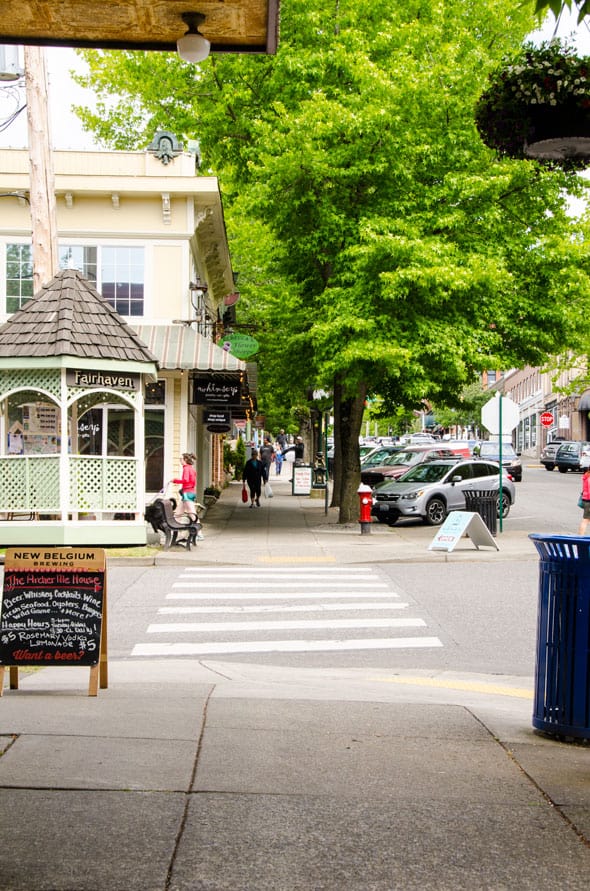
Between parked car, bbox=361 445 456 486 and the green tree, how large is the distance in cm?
708

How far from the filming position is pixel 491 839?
4.23 m

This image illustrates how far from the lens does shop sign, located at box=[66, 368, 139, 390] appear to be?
14416 mm

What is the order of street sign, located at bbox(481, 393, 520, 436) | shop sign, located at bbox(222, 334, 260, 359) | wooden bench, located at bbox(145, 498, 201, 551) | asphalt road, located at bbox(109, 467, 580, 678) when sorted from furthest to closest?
shop sign, located at bbox(222, 334, 260, 359) < street sign, located at bbox(481, 393, 520, 436) < wooden bench, located at bbox(145, 498, 201, 551) < asphalt road, located at bbox(109, 467, 580, 678)

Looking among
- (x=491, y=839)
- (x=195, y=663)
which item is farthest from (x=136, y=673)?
(x=491, y=839)

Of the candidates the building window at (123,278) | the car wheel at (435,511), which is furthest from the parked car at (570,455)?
the building window at (123,278)

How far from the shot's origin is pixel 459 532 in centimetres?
1886

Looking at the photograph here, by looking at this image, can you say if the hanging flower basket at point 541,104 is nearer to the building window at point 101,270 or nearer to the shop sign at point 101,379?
the shop sign at point 101,379

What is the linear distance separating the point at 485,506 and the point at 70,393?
11.5 meters

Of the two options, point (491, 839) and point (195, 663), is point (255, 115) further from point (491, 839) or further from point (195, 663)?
point (491, 839)

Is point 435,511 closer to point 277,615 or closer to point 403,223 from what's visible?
point 403,223

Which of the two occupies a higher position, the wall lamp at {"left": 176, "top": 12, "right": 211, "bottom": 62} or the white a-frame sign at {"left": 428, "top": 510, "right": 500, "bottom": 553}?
the wall lamp at {"left": 176, "top": 12, "right": 211, "bottom": 62}

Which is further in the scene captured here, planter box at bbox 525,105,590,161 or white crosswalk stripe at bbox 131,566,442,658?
white crosswalk stripe at bbox 131,566,442,658

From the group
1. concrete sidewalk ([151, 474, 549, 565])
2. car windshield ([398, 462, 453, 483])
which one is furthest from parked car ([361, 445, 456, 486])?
car windshield ([398, 462, 453, 483])

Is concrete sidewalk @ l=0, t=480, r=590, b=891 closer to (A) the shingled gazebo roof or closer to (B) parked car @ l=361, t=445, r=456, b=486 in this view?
(A) the shingled gazebo roof
